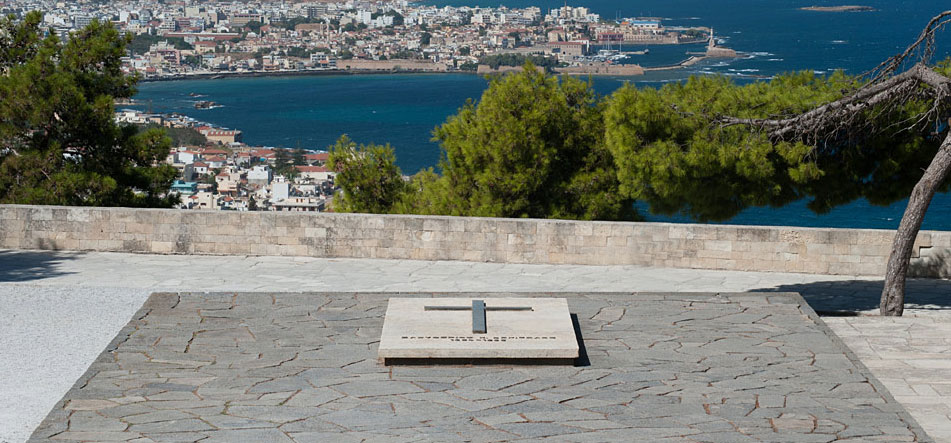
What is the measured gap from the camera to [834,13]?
145 metres

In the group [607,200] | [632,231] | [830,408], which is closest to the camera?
[830,408]

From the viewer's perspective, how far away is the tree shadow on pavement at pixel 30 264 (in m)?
10.5

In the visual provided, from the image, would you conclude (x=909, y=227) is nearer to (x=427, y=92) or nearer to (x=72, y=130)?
(x=72, y=130)

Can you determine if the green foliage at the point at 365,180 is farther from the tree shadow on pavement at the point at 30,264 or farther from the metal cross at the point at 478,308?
the metal cross at the point at 478,308

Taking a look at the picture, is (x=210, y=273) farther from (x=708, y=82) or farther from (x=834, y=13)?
(x=834, y=13)

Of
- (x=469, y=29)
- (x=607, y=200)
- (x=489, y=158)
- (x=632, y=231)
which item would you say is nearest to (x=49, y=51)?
(x=489, y=158)

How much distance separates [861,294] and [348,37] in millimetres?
114309

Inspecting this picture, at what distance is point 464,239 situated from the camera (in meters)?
11.4

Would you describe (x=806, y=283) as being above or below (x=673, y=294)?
below

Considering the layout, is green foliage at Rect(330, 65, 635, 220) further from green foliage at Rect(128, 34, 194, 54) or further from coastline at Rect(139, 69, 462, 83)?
green foliage at Rect(128, 34, 194, 54)

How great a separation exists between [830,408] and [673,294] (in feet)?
8.32

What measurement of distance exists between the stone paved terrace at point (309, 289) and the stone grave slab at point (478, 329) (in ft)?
6.70

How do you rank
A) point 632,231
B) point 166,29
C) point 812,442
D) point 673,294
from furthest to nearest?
point 166,29
point 632,231
point 673,294
point 812,442

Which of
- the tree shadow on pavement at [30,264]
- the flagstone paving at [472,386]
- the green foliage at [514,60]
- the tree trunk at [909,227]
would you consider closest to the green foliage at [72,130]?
the tree shadow on pavement at [30,264]
